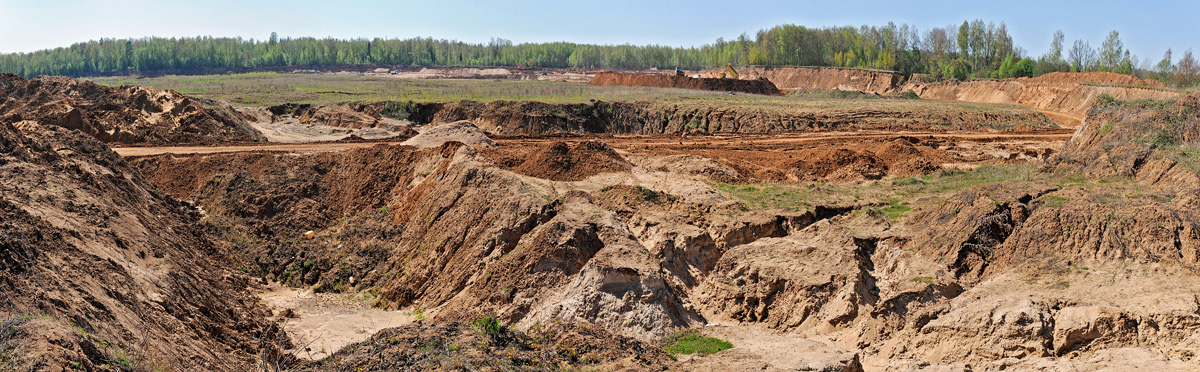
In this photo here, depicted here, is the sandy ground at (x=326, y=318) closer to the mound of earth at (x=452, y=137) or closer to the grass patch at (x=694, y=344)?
the grass patch at (x=694, y=344)

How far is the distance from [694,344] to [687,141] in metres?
25.7

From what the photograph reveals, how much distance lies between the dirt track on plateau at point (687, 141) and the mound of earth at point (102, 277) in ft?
31.6

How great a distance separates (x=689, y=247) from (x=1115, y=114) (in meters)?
15.9

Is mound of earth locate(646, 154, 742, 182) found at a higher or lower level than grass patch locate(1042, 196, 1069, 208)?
lower

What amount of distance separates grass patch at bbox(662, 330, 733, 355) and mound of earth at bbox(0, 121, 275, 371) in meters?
7.72

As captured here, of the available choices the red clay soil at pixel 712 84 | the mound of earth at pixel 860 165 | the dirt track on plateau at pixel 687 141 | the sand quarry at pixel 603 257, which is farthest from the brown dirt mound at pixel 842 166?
the red clay soil at pixel 712 84

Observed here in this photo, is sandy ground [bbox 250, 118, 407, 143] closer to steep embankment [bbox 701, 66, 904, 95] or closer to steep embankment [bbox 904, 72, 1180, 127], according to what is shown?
steep embankment [bbox 904, 72, 1180, 127]

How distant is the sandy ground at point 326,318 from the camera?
18375 millimetres

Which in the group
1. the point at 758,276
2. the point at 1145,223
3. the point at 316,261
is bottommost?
the point at 316,261

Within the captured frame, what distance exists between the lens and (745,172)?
27.0 metres

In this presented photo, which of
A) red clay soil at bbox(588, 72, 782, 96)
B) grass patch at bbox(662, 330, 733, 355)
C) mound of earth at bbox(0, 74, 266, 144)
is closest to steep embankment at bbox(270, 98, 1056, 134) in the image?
mound of earth at bbox(0, 74, 266, 144)

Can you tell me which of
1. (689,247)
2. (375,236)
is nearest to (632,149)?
(375,236)

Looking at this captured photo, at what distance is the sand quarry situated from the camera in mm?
13523

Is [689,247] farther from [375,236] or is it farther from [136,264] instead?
[136,264]
